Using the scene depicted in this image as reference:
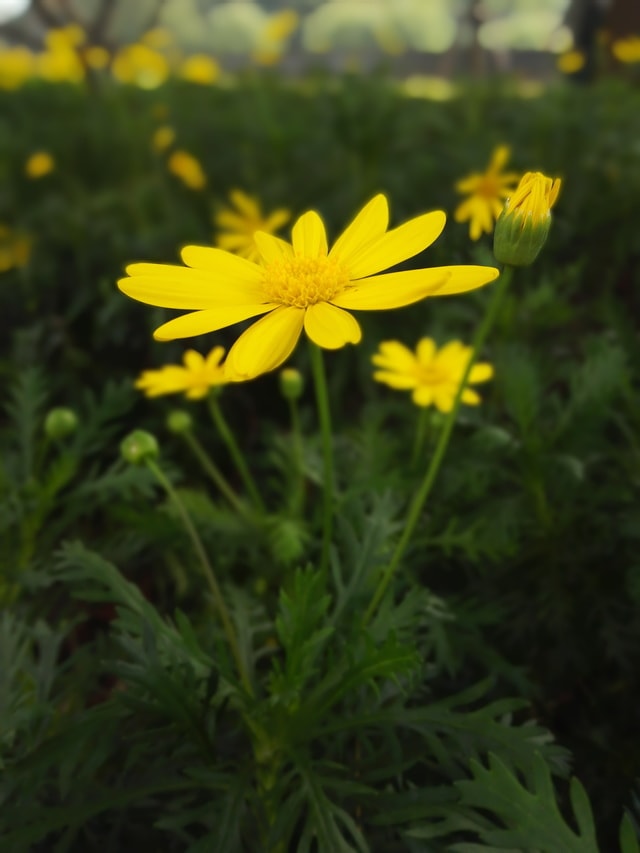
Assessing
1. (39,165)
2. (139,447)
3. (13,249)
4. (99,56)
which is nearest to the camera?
(139,447)

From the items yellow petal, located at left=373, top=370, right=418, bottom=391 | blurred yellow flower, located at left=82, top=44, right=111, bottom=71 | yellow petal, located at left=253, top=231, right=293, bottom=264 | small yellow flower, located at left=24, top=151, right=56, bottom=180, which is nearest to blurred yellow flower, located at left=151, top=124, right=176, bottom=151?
small yellow flower, located at left=24, top=151, right=56, bottom=180

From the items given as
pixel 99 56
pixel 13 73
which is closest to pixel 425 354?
pixel 99 56

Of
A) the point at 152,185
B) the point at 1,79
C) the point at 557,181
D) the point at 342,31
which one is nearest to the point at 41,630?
the point at 557,181

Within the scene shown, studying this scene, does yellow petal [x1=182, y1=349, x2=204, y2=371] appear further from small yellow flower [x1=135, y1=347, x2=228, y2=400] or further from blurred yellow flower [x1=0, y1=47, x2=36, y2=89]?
blurred yellow flower [x1=0, y1=47, x2=36, y2=89]

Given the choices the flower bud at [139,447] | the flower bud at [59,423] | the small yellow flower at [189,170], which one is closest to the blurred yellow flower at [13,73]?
the small yellow flower at [189,170]

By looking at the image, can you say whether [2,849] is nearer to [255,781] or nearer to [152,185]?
[255,781]

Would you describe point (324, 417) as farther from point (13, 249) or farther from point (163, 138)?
point (163, 138)

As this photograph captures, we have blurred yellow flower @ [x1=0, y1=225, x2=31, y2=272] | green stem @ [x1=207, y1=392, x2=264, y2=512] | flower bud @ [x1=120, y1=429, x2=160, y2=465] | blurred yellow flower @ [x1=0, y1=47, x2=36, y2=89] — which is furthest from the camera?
blurred yellow flower @ [x1=0, y1=47, x2=36, y2=89]
